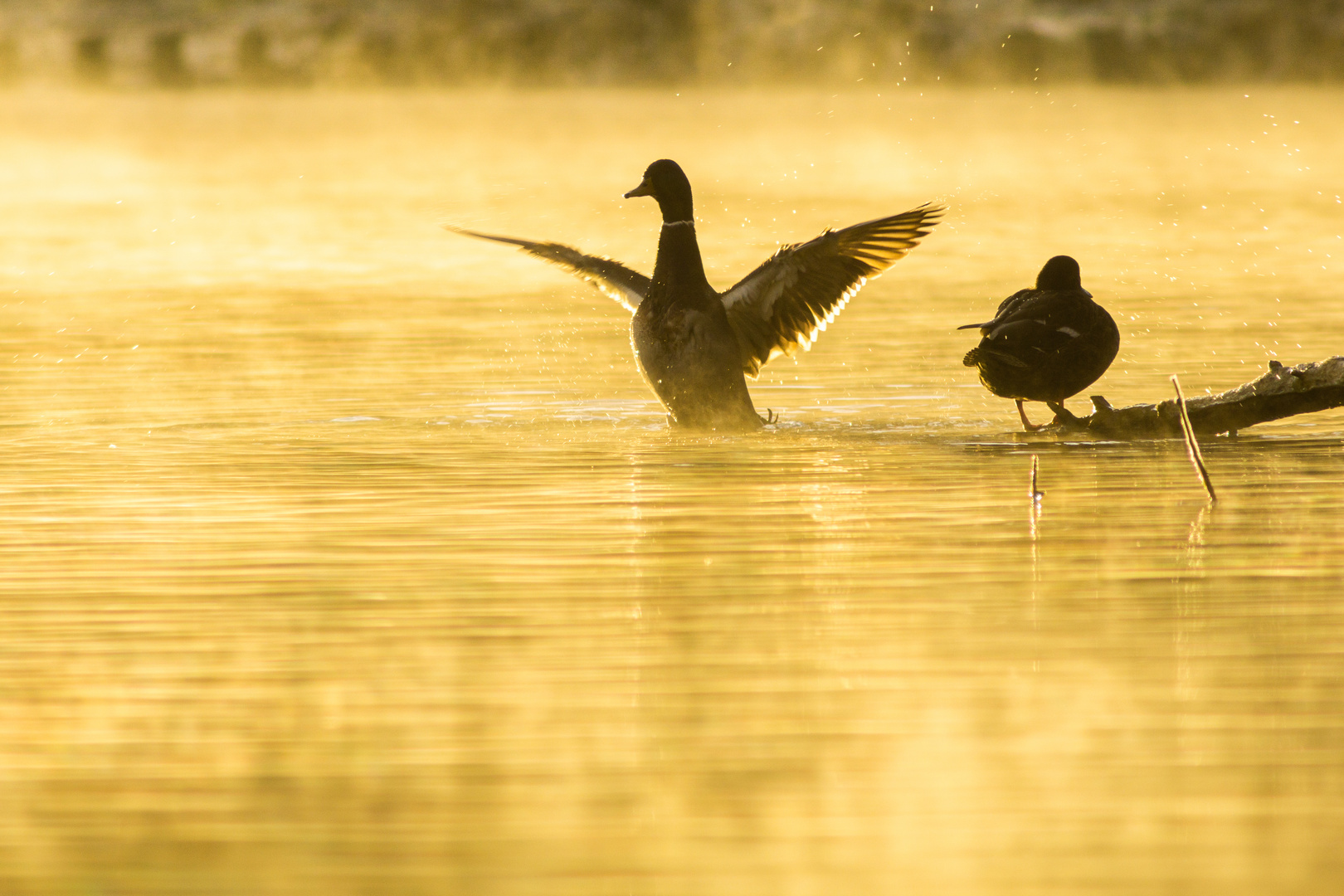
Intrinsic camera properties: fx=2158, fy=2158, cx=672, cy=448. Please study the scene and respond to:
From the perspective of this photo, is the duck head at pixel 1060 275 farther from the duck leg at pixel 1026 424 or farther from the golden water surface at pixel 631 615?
the golden water surface at pixel 631 615

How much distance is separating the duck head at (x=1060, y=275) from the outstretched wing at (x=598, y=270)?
6.16ft

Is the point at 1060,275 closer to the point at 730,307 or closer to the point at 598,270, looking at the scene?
the point at 730,307

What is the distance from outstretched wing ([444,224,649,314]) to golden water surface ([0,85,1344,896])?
0.52 m

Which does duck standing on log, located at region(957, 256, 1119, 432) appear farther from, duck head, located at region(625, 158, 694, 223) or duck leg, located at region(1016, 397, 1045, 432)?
duck head, located at region(625, 158, 694, 223)

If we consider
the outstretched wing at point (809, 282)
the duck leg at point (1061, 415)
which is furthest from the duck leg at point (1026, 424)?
the outstretched wing at point (809, 282)

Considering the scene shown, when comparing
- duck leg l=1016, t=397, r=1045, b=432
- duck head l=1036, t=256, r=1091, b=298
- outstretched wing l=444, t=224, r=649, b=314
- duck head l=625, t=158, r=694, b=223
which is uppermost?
duck head l=625, t=158, r=694, b=223

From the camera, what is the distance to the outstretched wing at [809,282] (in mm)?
9094

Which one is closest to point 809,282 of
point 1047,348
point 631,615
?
point 1047,348

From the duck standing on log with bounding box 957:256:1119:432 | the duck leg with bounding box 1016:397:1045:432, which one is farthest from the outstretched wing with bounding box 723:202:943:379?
the duck leg with bounding box 1016:397:1045:432

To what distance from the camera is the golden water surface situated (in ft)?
12.5

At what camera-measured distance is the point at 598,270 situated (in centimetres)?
998

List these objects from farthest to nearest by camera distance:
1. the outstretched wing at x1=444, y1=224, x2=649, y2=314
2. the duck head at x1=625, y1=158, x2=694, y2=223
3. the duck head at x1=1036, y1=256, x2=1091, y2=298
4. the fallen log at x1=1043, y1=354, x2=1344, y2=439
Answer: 1. the outstretched wing at x1=444, y1=224, x2=649, y2=314
2. the duck head at x1=625, y1=158, x2=694, y2=223
3. the duck head at x1=1036, y1=256, x2=1091, y2=298
4. the fallen log at x1=1043, y1=354, x2=1344, y2=439

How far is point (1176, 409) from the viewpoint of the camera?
836 centimetres

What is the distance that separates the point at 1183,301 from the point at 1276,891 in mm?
10646
